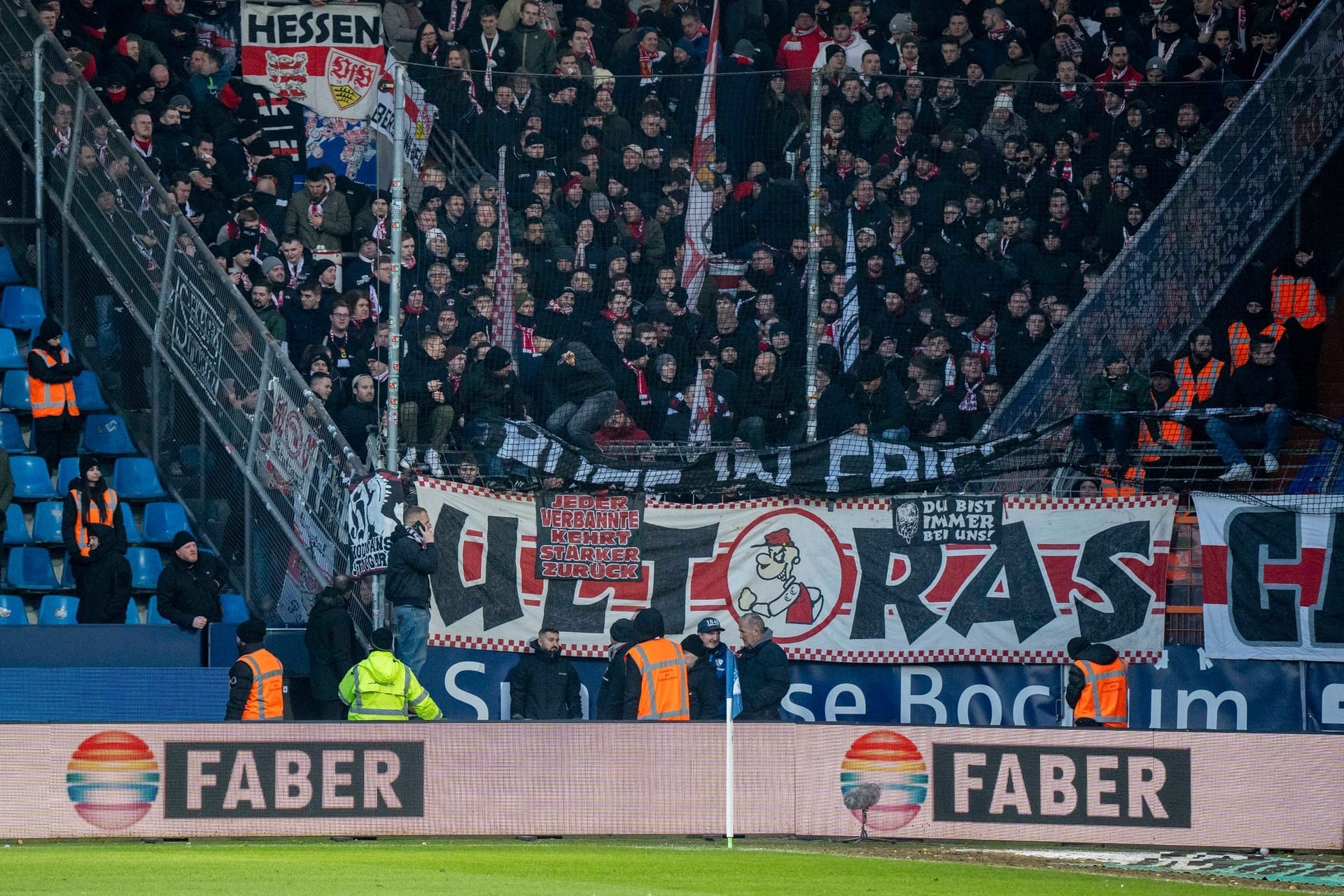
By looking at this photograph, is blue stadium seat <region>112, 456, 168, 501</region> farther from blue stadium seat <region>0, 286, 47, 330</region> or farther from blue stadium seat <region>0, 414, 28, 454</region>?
blue stadium seat <region>0, 286, 47, 330</region>

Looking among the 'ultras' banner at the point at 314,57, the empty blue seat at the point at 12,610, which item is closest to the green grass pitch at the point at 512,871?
the empty blue seat at the point at 12,610

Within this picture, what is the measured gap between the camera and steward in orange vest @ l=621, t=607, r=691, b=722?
14.6 metres

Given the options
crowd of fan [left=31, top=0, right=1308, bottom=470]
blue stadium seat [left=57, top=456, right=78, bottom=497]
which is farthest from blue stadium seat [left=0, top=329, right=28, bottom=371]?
crowd of fan [left=31, top=0, right=1308, bottom=470]

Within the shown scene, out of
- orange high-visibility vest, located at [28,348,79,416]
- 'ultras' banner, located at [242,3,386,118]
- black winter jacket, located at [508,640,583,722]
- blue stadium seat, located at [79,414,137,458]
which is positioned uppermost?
'ultras' banner, located at [242,3,386,118]

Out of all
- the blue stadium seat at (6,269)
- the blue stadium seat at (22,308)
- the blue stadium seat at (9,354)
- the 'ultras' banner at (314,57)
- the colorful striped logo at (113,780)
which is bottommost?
the colorful striped logo at (113,780)

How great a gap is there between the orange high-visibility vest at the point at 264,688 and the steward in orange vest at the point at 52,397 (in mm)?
3842

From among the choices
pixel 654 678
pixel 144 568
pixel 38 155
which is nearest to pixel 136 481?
pixel 144 568

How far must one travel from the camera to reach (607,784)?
1360 cm

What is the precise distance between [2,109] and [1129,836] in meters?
12.1

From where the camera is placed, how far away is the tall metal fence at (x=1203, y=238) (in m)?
16.4

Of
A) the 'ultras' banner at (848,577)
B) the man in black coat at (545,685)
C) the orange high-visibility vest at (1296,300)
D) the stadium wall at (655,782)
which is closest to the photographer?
the stadium wall at (655,782)

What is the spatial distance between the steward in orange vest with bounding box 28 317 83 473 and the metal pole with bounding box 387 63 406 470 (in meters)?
3.62

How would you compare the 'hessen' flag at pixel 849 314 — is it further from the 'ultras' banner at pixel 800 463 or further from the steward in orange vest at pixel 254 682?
the steward in orange vest at pixel 254 682

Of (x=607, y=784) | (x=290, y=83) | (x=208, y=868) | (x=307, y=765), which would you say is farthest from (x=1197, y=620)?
(x=290, y=83)
